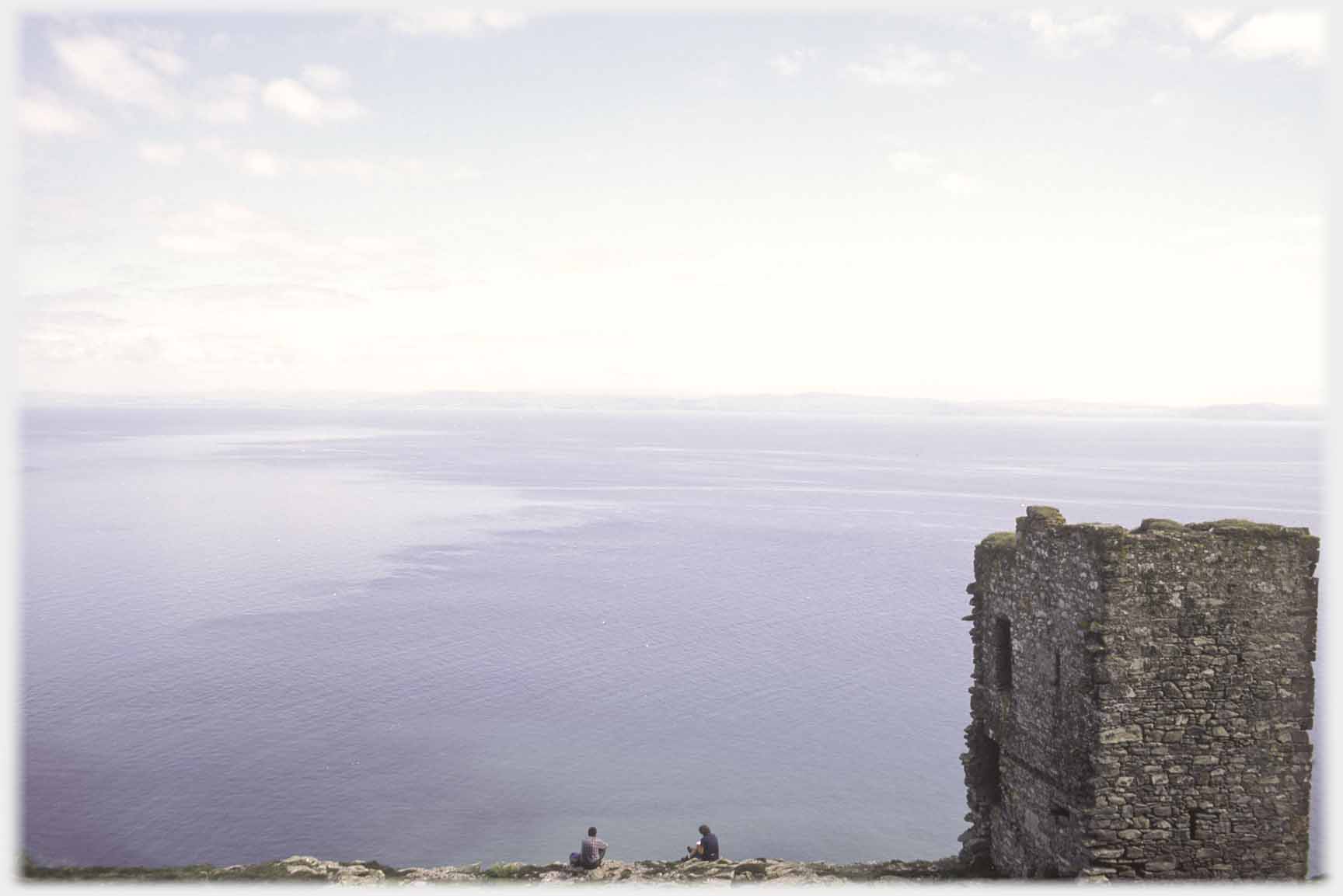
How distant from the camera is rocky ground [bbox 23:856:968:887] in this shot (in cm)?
1816

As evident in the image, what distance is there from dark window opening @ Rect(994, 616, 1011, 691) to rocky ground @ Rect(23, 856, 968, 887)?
3.83 m

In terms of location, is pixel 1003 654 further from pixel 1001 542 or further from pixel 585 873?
pixel 585 873

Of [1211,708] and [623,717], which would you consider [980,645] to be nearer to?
[1211,708]

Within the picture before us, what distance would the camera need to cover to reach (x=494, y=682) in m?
57.3

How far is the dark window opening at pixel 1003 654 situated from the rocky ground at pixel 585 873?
3829 mm

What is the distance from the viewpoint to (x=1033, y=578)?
15102 millimetres

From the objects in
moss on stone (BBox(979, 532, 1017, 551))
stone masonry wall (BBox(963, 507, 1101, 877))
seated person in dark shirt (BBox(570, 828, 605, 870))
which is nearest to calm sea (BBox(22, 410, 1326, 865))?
seated person in dark shirt (BBox(570, 828, 605, 870))

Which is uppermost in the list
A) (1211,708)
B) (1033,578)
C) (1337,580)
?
(1033,578)

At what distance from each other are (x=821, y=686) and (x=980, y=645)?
41029mm

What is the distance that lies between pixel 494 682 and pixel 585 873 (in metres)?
38.4

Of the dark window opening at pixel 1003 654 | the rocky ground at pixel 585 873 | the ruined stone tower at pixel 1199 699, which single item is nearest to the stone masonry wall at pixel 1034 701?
the dark window opening at pixel 1003 654

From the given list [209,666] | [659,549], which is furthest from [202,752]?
[659,549]

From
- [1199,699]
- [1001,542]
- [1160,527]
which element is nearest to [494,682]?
[1001,542]

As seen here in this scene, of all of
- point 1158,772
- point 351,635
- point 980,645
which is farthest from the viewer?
point 351,635
